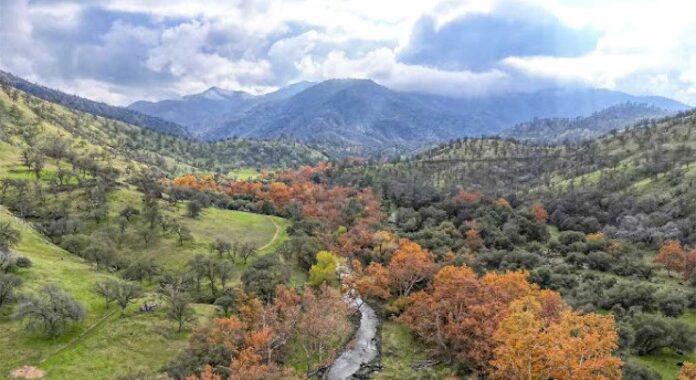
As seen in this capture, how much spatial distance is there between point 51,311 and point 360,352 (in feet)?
184

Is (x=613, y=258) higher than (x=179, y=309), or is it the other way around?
(x=613, y=258)

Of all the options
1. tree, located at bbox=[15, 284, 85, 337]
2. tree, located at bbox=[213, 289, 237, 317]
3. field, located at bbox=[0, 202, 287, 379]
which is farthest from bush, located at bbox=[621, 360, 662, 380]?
tree, located at bbox=[15, 284, 85, 337]

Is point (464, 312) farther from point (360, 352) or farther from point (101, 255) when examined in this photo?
point (101, 255)

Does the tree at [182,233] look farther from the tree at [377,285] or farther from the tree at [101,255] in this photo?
the tree at [377,285]

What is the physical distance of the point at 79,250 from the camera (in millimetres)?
130125

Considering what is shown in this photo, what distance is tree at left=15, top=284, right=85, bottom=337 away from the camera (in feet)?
261

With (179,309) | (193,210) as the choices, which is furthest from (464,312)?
(193,210)

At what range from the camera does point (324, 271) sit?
4865 inches

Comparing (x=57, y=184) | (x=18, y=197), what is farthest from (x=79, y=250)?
(x=57, y=184)

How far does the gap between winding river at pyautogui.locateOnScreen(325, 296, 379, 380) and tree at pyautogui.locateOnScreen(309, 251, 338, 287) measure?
887 centimetres

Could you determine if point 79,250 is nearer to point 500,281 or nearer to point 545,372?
point 500,281

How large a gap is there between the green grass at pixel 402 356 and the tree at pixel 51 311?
179 ft

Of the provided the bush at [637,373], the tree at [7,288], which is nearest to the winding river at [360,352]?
the bush at [637,373]

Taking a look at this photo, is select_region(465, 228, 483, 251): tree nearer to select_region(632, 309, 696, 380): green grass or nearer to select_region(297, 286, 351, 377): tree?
select_region(297, 286, 351, 377): tree
